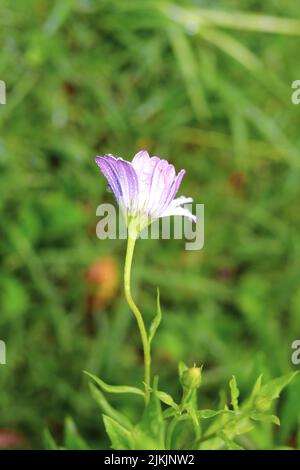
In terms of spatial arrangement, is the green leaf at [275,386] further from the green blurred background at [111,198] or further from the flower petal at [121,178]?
the green blurred background at [111,198]

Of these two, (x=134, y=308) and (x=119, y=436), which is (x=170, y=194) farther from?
(x=119, y=436)

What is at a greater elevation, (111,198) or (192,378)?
(111,198)

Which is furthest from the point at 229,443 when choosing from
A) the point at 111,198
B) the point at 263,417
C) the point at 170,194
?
the point at 111,198

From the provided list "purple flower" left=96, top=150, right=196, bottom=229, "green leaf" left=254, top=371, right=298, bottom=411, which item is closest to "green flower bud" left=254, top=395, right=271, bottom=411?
"green leaf" left=254, top=371, right=298, bottom=411

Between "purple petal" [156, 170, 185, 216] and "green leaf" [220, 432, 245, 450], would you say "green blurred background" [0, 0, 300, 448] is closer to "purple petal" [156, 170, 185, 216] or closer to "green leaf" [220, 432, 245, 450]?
"green leaf" [220, 432, 245, 450]

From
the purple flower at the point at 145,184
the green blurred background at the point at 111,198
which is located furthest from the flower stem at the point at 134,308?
the green blurred background at the point at 111,198
